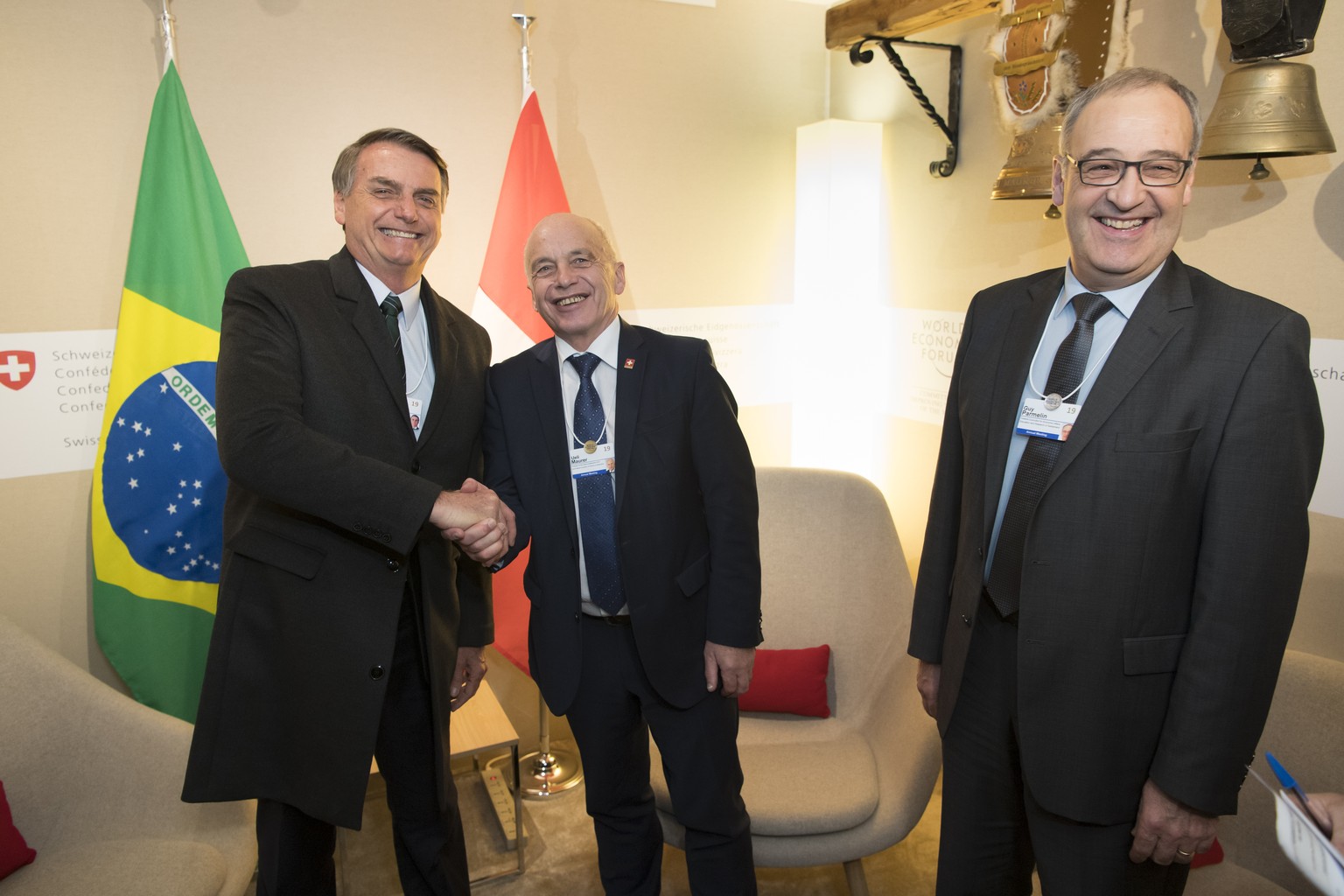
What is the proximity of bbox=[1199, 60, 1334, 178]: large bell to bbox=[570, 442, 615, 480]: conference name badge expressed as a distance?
54.8 inches

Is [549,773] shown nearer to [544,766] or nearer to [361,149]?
[544,766]

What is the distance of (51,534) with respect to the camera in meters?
2.60

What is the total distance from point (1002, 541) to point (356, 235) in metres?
1.50

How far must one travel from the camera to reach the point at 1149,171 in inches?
55.2

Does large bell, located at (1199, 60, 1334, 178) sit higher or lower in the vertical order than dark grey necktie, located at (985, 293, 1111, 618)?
higher

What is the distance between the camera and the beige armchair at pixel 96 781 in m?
2.04

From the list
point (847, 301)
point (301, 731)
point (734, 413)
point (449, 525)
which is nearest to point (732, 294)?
point (847, 301)

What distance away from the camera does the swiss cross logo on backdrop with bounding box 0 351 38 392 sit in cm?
248

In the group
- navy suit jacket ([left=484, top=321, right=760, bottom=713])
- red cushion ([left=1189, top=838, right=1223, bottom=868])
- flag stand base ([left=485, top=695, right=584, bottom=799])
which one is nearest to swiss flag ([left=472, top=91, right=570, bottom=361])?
navy suit jacket ([left=484, top=321, right=760, bottom=713])

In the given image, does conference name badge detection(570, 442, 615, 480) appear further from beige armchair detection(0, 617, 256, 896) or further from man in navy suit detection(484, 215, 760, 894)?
beige armchair detection(0, 617, 256, 896)

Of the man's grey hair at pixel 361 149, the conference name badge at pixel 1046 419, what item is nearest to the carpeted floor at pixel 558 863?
the conference name badge at pixel 1046 419

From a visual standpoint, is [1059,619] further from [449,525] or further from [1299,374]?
[449,525]

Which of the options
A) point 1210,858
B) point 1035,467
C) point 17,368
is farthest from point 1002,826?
point 17,368

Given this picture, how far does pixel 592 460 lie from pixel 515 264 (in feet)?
4.20
